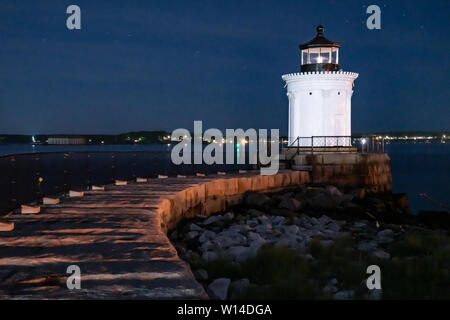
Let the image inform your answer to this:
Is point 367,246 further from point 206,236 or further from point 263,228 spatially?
point 206,236

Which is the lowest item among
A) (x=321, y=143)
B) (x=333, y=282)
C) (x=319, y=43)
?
(x=333, y=282)

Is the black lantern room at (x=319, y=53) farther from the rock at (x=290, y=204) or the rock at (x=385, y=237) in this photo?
the rock at (x=385, y=237)

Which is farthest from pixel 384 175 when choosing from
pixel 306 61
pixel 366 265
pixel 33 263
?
pixel 33 263

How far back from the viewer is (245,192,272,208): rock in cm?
1245

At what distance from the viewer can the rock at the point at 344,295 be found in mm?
4480

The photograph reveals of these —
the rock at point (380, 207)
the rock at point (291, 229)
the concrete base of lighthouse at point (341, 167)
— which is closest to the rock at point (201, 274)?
the rock at point (291, 229)

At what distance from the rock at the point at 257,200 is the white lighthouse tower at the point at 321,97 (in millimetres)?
5168

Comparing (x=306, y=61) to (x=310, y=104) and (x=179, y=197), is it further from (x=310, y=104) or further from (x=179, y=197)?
(x=179, y=197)

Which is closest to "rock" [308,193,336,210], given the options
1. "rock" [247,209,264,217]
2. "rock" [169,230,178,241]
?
"rock" [247,209,264,217]

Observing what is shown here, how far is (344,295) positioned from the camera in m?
4.56

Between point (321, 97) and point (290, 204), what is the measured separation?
6694 mm

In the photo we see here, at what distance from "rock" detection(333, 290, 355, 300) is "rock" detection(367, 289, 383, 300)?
170 mm

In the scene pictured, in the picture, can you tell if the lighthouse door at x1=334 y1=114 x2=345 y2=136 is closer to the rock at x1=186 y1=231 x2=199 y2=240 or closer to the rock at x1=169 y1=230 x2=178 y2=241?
the rock at x1=186 y1=231 x2=199 y2=240

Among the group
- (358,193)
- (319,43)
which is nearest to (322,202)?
(358,193)
